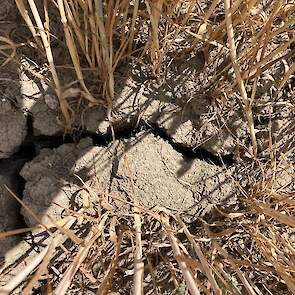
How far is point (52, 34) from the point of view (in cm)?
163

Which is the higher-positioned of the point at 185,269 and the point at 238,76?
the point at 238,76

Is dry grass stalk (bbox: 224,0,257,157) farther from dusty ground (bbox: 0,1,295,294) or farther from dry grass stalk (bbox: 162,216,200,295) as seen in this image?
dry grass stalk (bbox: 162,216,200,295)

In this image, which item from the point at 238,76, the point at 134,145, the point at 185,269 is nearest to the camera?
the point at 185,269

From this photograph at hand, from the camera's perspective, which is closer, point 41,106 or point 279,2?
point 279,2

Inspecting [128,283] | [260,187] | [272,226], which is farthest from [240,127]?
[128,283]

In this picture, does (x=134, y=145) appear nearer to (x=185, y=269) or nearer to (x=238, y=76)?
(x=238, y=76)

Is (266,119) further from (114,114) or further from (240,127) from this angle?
(114,114)

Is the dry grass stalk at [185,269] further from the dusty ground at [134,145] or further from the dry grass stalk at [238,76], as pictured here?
the dry grass stalk at [238,76]

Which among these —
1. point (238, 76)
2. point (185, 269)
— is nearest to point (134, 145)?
point (238, 76)

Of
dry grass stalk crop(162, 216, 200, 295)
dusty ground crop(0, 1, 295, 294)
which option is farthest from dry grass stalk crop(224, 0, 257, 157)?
dry grass stalk crop(162, 216, 200, 295)

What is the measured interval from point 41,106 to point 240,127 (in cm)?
63

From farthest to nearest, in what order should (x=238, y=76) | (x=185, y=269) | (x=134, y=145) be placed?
(x=134, y=145) < (x=238, y=76) < (x=185, y=269)

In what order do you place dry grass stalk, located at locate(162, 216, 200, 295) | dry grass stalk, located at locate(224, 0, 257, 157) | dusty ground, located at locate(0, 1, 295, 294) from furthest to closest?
dusty ground, located at locate(0, 1, 295, 294) < dry grass stalk, located at locate(224, 0, 257, 157) < dry grass stalk, located at locate(162, 216, 200, 295)

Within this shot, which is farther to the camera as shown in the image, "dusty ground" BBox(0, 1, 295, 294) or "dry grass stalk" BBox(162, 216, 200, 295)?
"dusty ground" BBox(0, 1, 295, 294)
